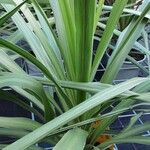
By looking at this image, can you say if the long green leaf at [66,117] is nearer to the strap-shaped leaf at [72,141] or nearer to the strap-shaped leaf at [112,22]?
the strap-shaped leaf at [72,141]

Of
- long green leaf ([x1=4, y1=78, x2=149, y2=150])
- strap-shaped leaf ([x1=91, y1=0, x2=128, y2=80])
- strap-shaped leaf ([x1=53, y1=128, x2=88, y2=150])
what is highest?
strap-shaped leaf ([x1=91, y1=0, x2=128, y2=80])

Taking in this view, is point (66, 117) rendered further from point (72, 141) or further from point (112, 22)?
point (112, 22)

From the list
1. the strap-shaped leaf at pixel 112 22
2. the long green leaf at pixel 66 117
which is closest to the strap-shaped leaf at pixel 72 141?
the long green leaf at pixel 66 117

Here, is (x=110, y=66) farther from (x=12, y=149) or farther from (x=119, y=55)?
(x=12, y=149)

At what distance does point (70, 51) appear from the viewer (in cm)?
60

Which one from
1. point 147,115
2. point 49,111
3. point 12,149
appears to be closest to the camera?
point 12,149

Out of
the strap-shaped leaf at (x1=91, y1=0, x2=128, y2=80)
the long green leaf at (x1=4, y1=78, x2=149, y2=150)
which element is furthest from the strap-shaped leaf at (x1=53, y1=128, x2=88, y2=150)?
the strap-shaped leaf at (x1=91, y1=0, x2=128, y2=80)

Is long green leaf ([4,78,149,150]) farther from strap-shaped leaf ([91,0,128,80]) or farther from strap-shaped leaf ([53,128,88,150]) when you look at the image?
strap-shaped leaf ([91,0,128,80])

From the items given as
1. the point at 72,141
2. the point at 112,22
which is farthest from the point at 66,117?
the point at 112,22

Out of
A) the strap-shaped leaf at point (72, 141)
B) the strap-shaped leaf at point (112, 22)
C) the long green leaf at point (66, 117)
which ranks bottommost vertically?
the strap-shaped leaf at point (72, 141)

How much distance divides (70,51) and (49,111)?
108 millimetres

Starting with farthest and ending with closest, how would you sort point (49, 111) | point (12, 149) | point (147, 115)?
point (147, 115), point (49, 111), point (12, 149)

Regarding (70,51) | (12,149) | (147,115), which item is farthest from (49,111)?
(147,115)

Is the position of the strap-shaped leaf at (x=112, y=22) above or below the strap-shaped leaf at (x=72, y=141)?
above
